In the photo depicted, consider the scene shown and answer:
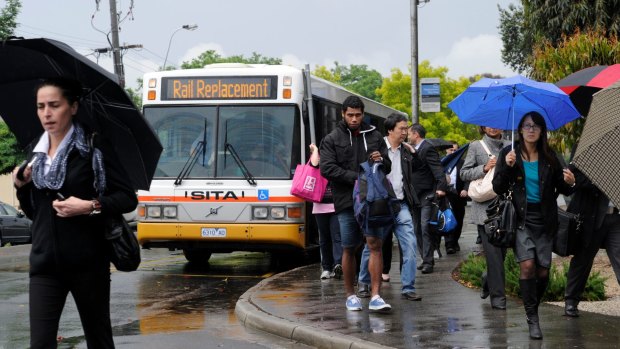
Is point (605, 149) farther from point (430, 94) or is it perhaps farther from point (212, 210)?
point (430, 94)

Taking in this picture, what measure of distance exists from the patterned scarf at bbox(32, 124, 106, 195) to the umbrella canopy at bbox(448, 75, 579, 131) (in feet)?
15.0

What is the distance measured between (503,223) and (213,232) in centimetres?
713

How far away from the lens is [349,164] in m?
9.89

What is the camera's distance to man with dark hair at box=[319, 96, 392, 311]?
9648 mm

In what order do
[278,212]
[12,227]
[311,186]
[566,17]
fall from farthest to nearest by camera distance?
1. [12,227]
2. [566,17]
3. [278,212]
4. [311,186]

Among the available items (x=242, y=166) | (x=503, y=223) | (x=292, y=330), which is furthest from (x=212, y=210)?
(x=503, y=223)

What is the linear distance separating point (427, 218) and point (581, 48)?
11.6ft

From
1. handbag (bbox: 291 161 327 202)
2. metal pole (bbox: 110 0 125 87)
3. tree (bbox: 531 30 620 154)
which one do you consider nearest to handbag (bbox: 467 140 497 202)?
handbag (bbox: 291 161 327 202)

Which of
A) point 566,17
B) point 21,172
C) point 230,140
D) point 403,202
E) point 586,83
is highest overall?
point 566,17

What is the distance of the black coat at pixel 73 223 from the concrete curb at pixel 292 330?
9.59 ft

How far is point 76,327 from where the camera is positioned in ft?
32.0

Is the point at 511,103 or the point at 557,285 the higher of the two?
the point at 511,103

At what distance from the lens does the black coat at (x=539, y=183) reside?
8117mm

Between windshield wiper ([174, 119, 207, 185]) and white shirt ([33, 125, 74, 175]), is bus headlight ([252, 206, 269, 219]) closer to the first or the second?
windshield wiper ([174, 119, 207, 185])
